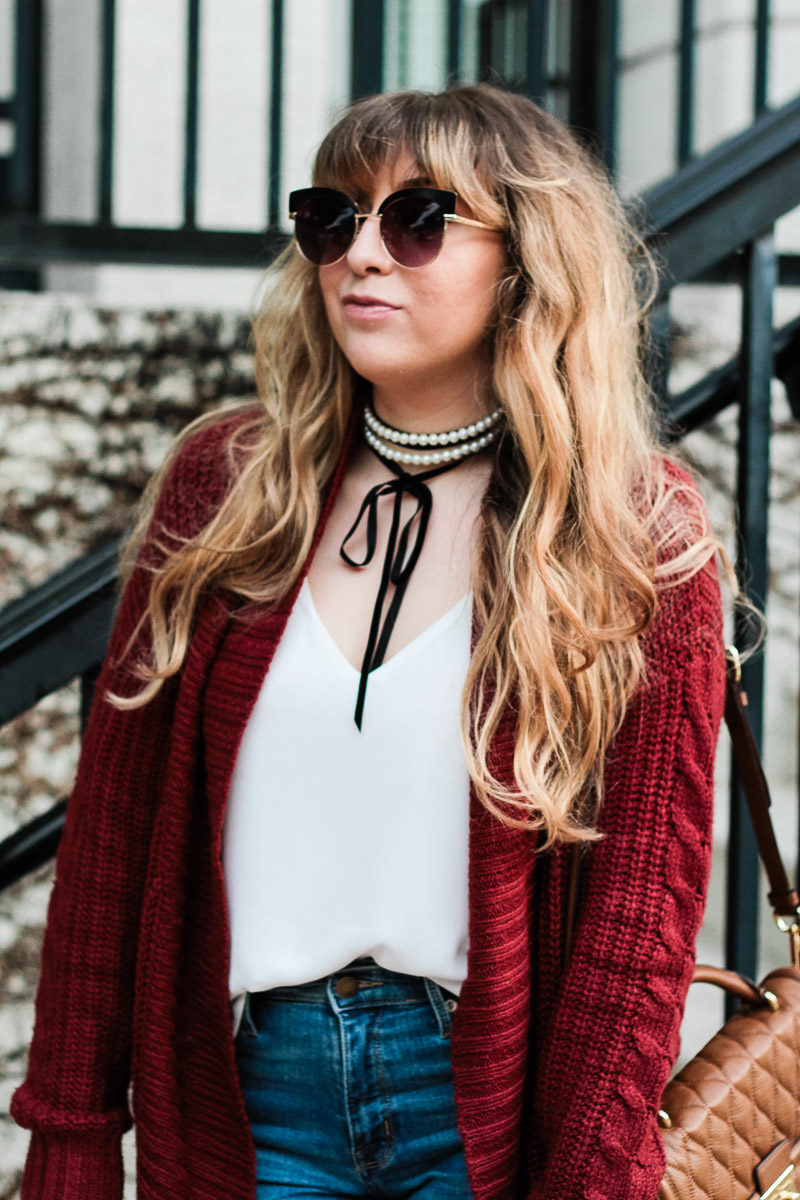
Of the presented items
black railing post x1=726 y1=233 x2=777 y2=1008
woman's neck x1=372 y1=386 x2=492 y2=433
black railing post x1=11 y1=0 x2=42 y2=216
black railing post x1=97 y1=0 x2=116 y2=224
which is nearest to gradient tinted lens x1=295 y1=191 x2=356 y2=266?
woman's neck x1=372 y1=386 x2=492 y2=433

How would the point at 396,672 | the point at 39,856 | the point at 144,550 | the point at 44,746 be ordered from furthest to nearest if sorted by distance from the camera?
1. the point at 44,746
2. the point at 39,856
3. the point at 144,550
4. the point at 396,672

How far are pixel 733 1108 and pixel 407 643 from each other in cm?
73

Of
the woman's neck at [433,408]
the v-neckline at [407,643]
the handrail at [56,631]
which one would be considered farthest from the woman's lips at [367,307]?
the handrail at [56,631]

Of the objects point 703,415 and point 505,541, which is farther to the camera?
point 703,415

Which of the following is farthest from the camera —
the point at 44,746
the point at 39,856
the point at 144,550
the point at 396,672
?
the point at 44,746

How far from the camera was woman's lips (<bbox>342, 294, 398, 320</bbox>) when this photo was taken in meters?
1.50

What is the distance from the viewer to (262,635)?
5.02ft

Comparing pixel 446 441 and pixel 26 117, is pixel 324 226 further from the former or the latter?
pixel 26 117

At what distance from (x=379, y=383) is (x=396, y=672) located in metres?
0.38

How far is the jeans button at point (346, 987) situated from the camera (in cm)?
150

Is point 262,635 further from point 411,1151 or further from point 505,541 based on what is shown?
point 411,1151

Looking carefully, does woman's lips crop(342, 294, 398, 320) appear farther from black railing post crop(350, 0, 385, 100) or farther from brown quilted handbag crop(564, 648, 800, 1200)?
black railing post crop(350, 0, 385, 100)

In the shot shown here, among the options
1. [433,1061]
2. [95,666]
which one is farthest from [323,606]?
[433,1061]

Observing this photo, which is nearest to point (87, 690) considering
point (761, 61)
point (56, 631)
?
point (56, 631)
